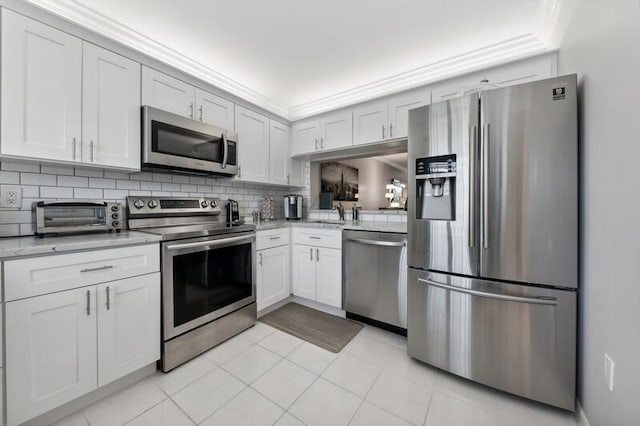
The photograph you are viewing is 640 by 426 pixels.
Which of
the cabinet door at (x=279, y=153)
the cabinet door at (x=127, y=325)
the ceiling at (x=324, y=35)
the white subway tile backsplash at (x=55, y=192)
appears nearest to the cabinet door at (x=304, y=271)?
the cabinet door at (x=279, y=153)

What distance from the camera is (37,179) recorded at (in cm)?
164

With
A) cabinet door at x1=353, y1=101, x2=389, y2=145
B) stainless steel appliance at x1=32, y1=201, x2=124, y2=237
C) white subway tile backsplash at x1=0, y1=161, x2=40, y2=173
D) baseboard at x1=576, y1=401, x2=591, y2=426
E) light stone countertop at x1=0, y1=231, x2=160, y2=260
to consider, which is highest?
cabinet door at x1=353, y1=101, x2=389, y2=145

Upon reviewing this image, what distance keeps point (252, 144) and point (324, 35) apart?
1.33 meters

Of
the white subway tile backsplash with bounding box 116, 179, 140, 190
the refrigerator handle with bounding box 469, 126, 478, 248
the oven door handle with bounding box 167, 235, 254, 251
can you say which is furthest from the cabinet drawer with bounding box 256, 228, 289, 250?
the refrigerator handle with bounding box 469, 126, 478, 248

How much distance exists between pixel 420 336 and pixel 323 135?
2.33 meters

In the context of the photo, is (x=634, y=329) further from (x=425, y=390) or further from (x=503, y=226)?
(x=425, y=390)

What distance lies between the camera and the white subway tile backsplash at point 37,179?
5.26 feet

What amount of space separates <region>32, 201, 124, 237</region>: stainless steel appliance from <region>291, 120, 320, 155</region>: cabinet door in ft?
6.63

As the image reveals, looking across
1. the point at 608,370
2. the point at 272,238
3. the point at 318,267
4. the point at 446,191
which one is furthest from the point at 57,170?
the point at 608,370

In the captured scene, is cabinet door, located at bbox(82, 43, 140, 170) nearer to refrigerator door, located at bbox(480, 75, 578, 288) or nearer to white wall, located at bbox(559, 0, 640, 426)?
refrigerator door, located at bbox(480, 75, 578, 288)

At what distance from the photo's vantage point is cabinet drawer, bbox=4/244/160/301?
46.2 inches

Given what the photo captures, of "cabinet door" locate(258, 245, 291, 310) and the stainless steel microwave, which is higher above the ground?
the stainless steel microwave

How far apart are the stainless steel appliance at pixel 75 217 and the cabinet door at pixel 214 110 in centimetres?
106

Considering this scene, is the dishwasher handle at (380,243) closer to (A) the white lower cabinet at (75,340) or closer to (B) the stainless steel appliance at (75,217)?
(A) the white lower cabinet at (75,340)
